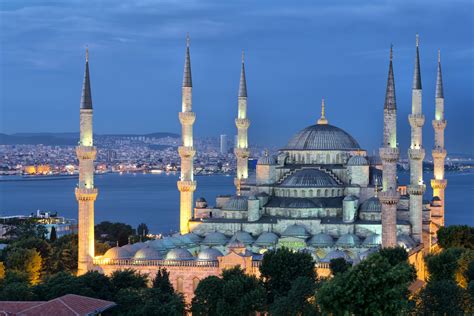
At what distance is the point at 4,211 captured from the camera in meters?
97.2

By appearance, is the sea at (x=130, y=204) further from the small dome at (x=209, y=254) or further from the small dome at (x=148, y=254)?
the small dome at (x=209, y=254)

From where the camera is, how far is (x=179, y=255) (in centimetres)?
3105

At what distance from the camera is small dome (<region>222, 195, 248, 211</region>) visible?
116ft

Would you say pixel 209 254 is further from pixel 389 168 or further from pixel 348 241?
pixel 389 168

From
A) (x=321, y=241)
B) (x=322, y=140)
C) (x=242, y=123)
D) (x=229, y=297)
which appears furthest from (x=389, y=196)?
(x=242, y=123)

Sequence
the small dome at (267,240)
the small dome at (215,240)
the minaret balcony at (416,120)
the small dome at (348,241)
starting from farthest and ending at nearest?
the minaret balcony at (416,120) → the small dome at (215,240) → the small dome at (267,240) → the small dome at (348,241)

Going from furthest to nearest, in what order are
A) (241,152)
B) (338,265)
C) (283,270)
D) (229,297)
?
(241,152)
(338,265)
(283,270)
(229,297)

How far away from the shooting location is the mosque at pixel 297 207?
3091 cm

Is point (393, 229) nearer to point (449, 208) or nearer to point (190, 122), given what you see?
point (190, 122)

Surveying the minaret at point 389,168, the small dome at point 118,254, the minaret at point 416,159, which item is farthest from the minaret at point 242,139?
the minaret at point 389,168

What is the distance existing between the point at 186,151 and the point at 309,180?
17.0ft

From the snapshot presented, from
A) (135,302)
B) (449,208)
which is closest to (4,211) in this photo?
(449,208)

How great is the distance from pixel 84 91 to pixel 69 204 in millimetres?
76874

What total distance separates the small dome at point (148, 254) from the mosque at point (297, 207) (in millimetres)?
35
